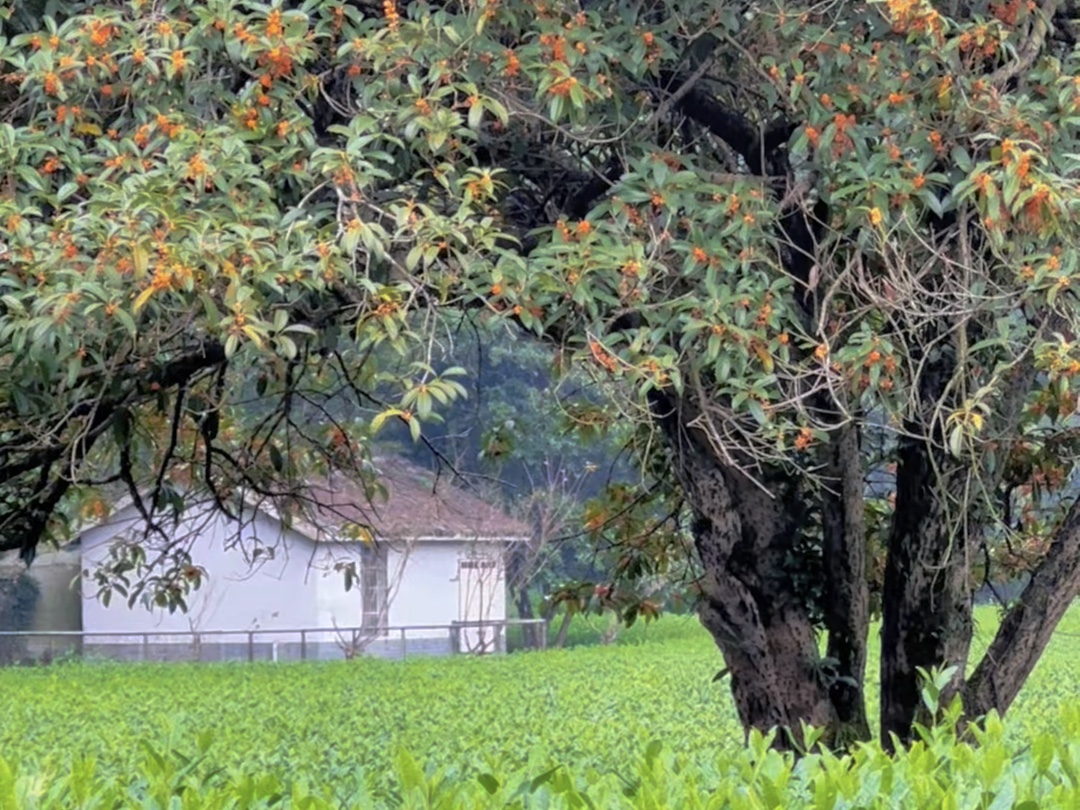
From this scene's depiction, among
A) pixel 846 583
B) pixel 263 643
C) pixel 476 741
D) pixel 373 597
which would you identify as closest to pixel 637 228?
pixel 846 583

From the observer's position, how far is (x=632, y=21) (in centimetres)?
493

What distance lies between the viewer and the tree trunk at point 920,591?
19.1 ft

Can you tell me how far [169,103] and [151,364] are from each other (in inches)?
33.4

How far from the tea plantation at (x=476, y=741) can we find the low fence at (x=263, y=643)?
1.68 meters

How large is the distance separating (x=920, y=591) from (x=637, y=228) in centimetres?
199

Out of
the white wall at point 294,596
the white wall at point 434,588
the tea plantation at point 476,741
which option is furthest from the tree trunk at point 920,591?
the white wall at point 434,588

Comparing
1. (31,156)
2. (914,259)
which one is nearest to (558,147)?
(914,259)

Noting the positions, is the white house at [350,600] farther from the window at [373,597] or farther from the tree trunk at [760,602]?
the tree trunk at [760,602]

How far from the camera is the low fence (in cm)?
2412

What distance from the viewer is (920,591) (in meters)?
5.89

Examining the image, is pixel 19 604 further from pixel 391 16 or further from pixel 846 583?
pixel 391 16

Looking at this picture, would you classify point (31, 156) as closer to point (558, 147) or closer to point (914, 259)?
point (558, 147)

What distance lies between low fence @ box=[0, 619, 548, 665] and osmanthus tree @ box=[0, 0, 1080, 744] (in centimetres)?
1816

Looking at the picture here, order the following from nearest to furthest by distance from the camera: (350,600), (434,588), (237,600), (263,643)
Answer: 1. (263,643)
2. (350,600)
3. (237,600)
4. (434,588)
